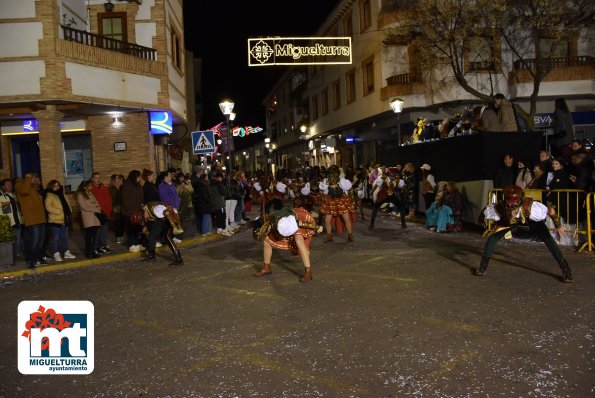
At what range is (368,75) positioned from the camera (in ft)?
95.6

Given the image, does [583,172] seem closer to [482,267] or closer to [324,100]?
[482,267]

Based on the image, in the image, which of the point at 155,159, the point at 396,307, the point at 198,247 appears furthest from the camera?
the point at 155,159

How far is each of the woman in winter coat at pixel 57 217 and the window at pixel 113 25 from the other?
→ 9258 mm

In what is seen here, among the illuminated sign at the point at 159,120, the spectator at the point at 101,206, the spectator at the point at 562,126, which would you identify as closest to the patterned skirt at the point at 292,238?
the spectator at the point at 101,206

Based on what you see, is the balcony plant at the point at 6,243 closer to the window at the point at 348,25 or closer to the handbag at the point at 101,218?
the handbag at the point at 101,218

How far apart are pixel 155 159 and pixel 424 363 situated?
16715 mm

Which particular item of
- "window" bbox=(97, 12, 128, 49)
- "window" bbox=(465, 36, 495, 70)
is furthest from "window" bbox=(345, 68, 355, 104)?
"window" bbox=(97, 12, 128, 49)

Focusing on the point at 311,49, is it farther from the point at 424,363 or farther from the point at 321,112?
the point at 321,112

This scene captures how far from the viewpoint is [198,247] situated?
12547 mm

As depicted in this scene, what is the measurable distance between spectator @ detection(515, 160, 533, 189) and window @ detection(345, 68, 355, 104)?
67.4 ft

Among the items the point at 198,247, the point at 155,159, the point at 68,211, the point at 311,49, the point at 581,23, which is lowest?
the point at 198,247

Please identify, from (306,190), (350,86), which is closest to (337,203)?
(306,190)

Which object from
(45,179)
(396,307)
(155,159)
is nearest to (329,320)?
(396,307)

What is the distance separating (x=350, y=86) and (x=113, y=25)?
1695 cm
